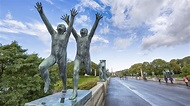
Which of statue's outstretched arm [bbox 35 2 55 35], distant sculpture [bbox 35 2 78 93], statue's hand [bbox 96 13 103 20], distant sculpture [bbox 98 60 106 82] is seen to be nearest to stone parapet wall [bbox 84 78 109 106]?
distant sculpture [bbox 35 2 78 93]

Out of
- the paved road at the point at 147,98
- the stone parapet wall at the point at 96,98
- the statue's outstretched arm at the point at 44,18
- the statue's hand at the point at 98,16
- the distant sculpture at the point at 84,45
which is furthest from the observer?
the paved road at the point at 147,98

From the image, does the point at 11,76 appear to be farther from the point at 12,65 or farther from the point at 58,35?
the point at 58,35

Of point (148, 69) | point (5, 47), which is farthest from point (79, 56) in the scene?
point (148, 69)

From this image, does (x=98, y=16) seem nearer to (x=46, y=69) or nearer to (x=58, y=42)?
(x=58, y=42)

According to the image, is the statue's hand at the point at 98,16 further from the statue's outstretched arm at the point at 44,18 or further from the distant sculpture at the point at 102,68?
the distant sculpture at the point at 102,68

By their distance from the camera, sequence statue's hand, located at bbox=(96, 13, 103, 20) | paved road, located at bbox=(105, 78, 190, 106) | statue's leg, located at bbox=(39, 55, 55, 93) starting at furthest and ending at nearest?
paved road, located at bbox=(105, 78, 190, 106) → statue's hand, located at bbox=(96, 13, 103, 20) → statue's leg, located at bbox=(39, 55, 55, 93)

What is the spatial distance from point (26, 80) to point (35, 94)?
1.18m

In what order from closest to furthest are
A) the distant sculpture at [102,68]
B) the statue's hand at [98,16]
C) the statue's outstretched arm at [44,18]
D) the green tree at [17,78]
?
Answer: the statue's outstretched arm at [44,18], the statue's hand at [98,16], the green tree at [17,78], the distant sculpture at [102,68]

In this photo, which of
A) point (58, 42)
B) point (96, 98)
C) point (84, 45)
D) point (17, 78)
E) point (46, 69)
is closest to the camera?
point (46, 69)

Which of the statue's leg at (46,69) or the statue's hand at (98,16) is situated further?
the statue's hand at (98,16)

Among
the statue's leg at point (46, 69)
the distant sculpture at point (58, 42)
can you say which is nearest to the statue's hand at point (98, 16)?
the distant sculpture at point (58, 42)

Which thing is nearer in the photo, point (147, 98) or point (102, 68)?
point (147, 98)

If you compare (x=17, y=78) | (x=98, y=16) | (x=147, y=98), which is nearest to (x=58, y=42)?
(x=98, y=16)

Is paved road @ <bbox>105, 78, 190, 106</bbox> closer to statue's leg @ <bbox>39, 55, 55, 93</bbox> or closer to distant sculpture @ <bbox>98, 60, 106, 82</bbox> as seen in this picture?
distant sculpture @ <bbox>98, 60, 106, 82</bbox>
